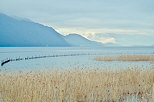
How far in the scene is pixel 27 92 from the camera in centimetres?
819

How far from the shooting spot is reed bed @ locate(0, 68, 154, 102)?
27.3ft

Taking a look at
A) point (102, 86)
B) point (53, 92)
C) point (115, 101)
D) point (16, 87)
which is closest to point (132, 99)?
point (115, 101)

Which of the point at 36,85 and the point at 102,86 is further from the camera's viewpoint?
the point at 102,86

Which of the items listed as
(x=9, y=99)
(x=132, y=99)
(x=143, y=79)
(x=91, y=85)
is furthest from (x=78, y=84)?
(x=143, y=79)

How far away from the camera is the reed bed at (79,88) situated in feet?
27.3

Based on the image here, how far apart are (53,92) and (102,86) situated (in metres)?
2.71

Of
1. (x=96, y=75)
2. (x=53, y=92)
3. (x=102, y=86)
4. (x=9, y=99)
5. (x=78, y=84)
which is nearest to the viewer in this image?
(x=9, y=99)

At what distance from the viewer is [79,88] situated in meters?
10.0

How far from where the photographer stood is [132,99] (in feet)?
31.3

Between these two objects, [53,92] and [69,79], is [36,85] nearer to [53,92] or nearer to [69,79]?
[53,92]

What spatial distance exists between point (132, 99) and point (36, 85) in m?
3.48

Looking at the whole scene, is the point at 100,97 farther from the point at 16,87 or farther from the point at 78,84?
the point at 16,87

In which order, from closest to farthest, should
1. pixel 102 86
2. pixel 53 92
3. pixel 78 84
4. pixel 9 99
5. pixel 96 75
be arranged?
pixel 9 99 → pixel 53 92 → pixel 78 84 → pixel 102 86 → pixel 96 75

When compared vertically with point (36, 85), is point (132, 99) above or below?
below
